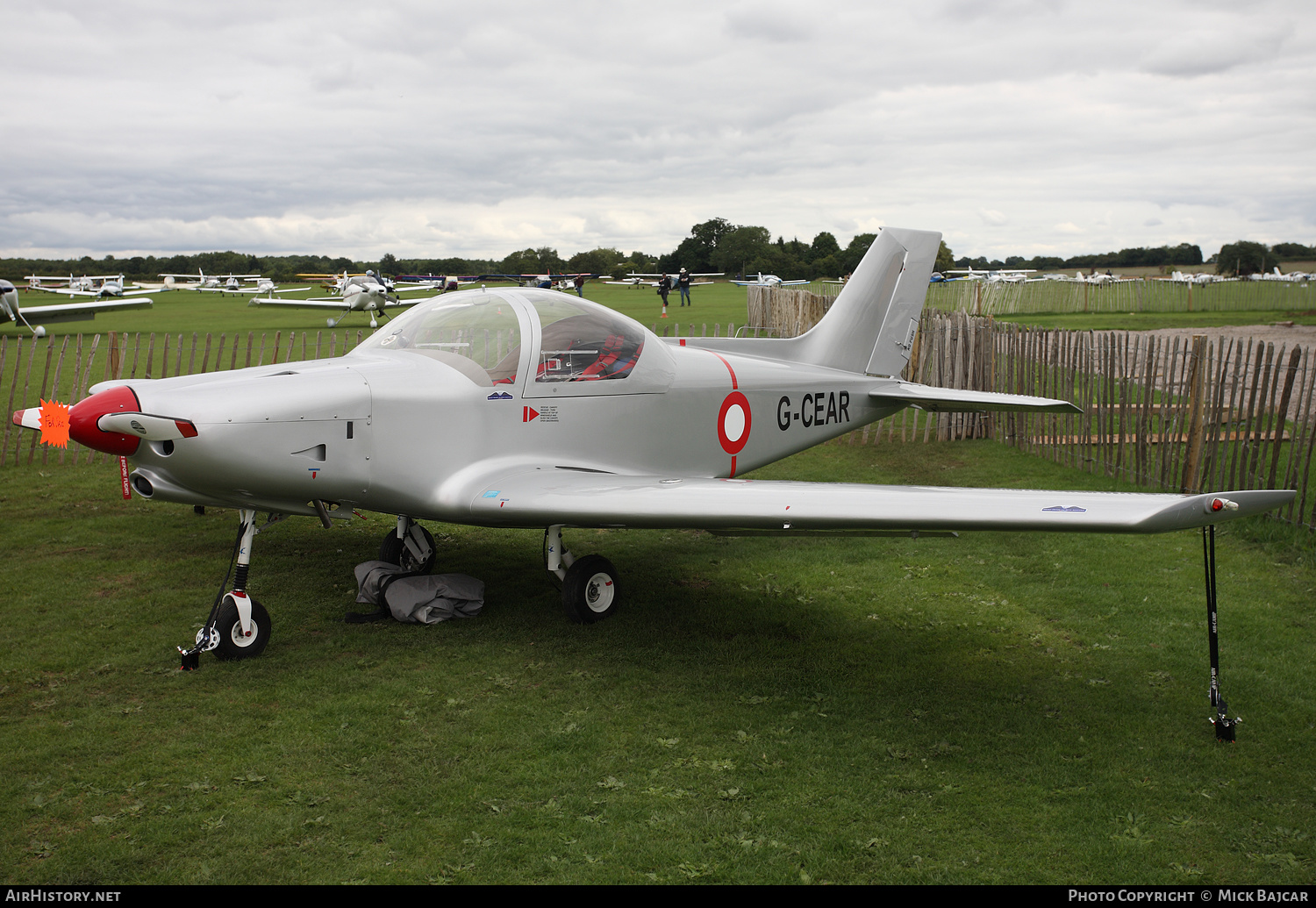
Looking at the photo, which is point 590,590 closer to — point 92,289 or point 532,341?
point 532,341

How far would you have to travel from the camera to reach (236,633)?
5.83 meters

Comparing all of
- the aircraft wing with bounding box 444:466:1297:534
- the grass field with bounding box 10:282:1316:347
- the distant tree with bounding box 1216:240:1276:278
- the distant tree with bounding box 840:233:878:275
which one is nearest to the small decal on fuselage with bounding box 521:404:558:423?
the aircraft wing with bounding box 444:466:1297:534

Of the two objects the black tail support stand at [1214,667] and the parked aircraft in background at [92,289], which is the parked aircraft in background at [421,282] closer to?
the parked aircraft in background at [92,289]

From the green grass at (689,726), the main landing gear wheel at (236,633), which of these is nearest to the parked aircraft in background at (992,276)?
the green grass at (689,726)

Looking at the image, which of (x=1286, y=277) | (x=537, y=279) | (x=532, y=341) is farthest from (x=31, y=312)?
(x=1286, y=277)

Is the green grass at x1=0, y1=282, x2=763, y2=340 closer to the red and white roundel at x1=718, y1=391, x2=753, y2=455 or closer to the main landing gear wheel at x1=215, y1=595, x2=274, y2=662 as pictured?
the red and white roundel at x1=718, y1=391, x2=753, y2=455

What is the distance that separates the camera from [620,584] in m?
7.66

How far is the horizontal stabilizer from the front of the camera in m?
8.27

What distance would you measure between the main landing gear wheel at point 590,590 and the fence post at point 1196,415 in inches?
268

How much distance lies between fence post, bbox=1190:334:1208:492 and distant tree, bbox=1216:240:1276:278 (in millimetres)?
107118

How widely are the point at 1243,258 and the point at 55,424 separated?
121433 millimetres

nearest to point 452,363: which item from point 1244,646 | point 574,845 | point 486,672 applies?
point 486,672
